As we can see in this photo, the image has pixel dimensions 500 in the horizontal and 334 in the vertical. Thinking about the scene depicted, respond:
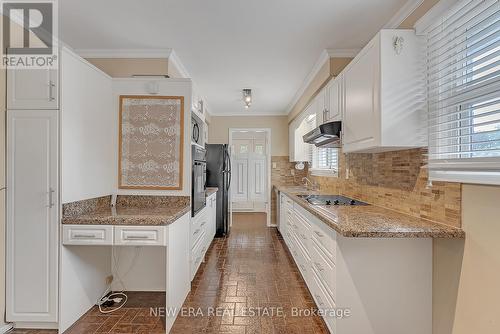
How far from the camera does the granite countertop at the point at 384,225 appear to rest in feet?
4.99

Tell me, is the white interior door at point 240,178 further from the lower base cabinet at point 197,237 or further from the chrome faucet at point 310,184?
the lower base cabinet at point 197,237

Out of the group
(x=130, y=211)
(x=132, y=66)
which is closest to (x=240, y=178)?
(x=132, y=66)

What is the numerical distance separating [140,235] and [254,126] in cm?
445

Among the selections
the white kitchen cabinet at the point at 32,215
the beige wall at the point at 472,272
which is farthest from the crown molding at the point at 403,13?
the white kitchen cabinet at the point at 32,215

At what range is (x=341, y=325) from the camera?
1.75 m

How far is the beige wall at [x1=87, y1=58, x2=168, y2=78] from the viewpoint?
9.85ft

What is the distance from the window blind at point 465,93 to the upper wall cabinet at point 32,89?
2.67 metres

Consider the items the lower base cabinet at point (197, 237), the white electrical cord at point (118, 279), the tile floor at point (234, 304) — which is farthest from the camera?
the lower base cabinet at point (197, 237)

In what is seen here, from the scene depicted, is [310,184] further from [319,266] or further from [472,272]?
[472,272]

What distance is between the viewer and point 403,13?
2.18 metres

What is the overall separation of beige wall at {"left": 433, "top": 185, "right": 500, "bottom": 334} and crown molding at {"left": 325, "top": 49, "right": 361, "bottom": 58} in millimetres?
2039

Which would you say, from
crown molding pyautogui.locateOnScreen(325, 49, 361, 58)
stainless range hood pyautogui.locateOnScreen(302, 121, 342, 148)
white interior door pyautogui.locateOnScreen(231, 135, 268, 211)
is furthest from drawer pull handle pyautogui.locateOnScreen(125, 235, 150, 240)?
white interior door pyautogui.locateOnScreen(231, 135, 268, 211)

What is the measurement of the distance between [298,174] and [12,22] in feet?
16.0

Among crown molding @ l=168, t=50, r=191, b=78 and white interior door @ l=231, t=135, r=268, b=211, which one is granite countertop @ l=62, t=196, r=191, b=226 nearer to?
crown molding @ l=168, t=50, r=191, b=78
